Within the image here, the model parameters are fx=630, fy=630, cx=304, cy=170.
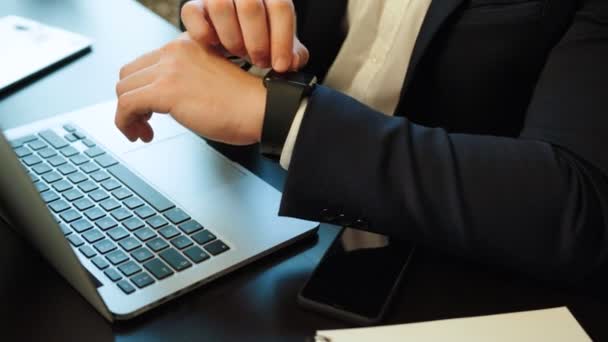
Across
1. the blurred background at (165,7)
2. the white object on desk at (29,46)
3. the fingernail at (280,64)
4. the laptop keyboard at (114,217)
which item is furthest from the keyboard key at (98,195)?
the blurred background at (165,7)

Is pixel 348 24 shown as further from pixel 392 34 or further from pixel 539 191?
pixel 539 191

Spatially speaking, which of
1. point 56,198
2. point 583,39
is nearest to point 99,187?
point 56,198

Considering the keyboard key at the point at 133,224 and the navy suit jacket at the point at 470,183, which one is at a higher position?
the navy suit jacket at the point at 470,183

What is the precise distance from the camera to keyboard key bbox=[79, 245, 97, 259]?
54cm

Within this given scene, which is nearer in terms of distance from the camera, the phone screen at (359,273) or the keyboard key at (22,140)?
the phone screen at (359,273)

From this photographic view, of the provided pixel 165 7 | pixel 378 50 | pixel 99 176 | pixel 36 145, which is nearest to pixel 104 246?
pixel 99 176

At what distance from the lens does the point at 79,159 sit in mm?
677

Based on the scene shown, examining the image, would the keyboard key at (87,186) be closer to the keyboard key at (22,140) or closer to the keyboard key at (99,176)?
the keyboard key at (99,176)

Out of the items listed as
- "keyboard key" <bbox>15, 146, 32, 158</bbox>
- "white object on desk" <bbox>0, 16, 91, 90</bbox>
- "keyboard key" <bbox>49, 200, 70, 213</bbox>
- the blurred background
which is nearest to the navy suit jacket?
"keyboard key" <bbox>49, 200, 70, 213</bbox>

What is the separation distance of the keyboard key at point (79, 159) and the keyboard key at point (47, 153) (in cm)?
2

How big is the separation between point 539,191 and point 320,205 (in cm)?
20

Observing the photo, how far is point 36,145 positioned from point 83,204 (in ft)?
0.48

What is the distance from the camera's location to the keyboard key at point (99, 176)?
0.64 meters

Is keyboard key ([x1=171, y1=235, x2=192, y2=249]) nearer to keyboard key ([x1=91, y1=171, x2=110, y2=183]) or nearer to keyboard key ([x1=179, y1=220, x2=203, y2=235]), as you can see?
keyboard key ([x1=179, y1=220, x2=203, y2=235])
